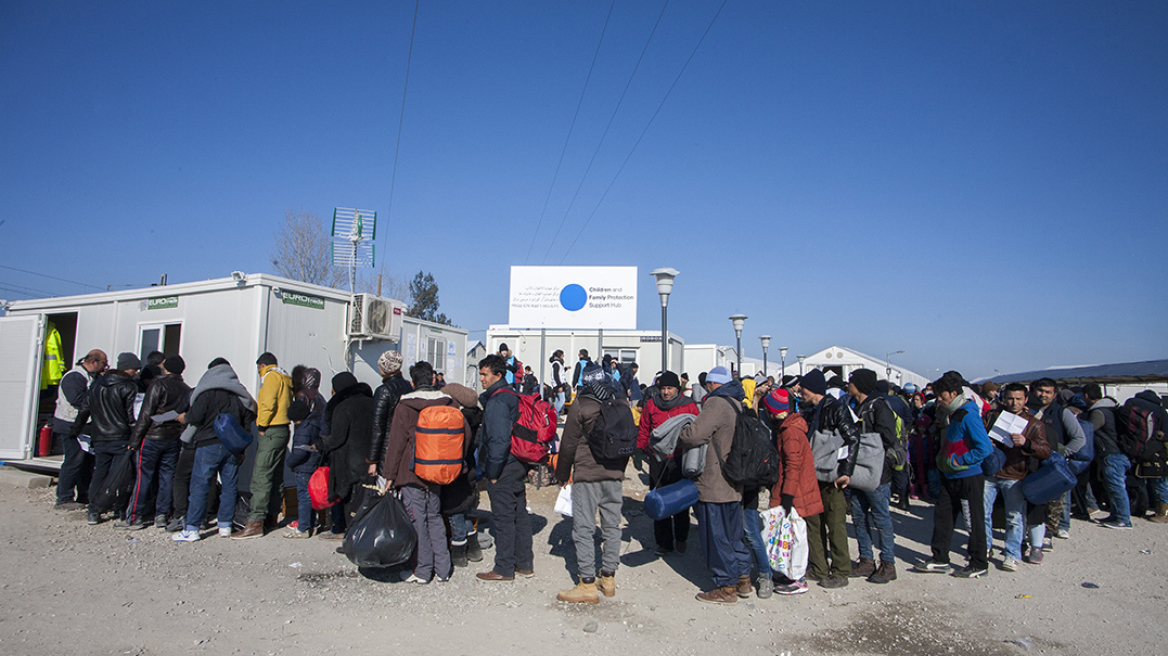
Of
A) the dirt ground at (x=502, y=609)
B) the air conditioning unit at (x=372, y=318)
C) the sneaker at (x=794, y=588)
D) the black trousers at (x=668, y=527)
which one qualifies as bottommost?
the dirt ground at (x=502, y=609)

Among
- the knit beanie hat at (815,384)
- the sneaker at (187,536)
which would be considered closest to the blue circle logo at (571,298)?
the sneaker at (187,536)

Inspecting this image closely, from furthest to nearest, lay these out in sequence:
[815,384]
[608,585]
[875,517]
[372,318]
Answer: [372,318] < [815,384] < [875,517] < [608,585]

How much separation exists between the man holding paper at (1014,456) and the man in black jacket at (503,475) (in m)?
4.33

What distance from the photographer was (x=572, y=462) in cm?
518

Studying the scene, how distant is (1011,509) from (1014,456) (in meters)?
0.55

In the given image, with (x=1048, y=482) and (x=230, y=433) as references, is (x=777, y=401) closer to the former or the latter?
(x=1048, y=482)

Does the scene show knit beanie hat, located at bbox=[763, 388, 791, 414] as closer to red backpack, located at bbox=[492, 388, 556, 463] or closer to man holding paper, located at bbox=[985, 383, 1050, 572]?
man holding paper, located at bbox=[985, 383, 1050, 572]

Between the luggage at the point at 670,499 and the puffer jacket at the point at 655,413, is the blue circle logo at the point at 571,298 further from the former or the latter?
the luggage at the point at 670,499

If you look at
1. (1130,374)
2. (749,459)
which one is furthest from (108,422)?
(1130,374)

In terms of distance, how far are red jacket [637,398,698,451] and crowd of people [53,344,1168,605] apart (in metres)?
0.02

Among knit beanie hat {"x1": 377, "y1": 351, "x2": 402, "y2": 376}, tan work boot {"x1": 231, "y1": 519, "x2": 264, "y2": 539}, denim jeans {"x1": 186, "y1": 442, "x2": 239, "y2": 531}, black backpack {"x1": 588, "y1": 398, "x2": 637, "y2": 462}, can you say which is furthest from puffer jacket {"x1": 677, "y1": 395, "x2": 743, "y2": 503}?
denim jeans {"x1": 186, "y1": 442, "x2": 239, "y2": 531}

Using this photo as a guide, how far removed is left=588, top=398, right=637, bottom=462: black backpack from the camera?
195 inches

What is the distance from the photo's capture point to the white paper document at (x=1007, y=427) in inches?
233

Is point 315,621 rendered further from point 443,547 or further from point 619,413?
point 619,413
